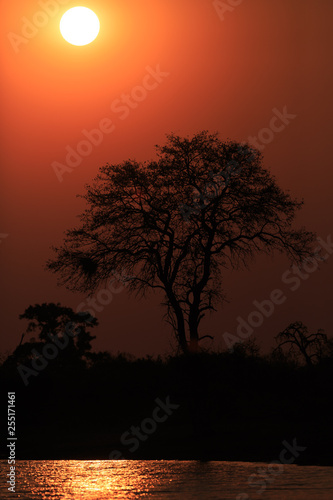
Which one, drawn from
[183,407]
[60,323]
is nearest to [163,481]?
[183,407]

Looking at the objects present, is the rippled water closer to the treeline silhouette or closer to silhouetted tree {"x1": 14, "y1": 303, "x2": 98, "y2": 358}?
the treeline silhouette

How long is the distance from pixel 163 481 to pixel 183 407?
1040 cm

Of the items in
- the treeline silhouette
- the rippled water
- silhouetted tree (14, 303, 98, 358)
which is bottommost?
Result: the rippled water

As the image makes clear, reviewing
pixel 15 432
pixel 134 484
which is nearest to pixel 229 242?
pixel 15 432

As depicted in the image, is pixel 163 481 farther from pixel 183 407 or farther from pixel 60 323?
pixel 60 323

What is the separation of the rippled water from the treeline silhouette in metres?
1.82

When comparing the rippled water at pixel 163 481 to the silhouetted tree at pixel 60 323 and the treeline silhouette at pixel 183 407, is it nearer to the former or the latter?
the treeline silhouette at pixel 183 407

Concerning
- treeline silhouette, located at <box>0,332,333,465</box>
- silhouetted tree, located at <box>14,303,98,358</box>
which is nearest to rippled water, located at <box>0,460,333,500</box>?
treeline silhouette, located at <box>0,332,333,465</box>

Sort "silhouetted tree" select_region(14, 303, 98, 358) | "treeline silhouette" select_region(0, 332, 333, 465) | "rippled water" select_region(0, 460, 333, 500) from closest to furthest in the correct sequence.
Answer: "rippled water" select_region(0, 460, 333, 500) < "treeline silhouette" select_region(0, 332, 333, 465) < "silhouetted tree" select_region(14, 303, 98, 358)

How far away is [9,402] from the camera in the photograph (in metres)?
32.8

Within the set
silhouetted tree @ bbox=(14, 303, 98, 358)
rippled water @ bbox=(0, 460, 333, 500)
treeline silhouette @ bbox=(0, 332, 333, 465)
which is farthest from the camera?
silhouetted tree @ bbox=(14, 303, 98, 358)

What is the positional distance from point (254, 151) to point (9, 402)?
14.0 m

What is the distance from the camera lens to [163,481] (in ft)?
68.7

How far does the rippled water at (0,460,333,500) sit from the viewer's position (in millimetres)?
18922
